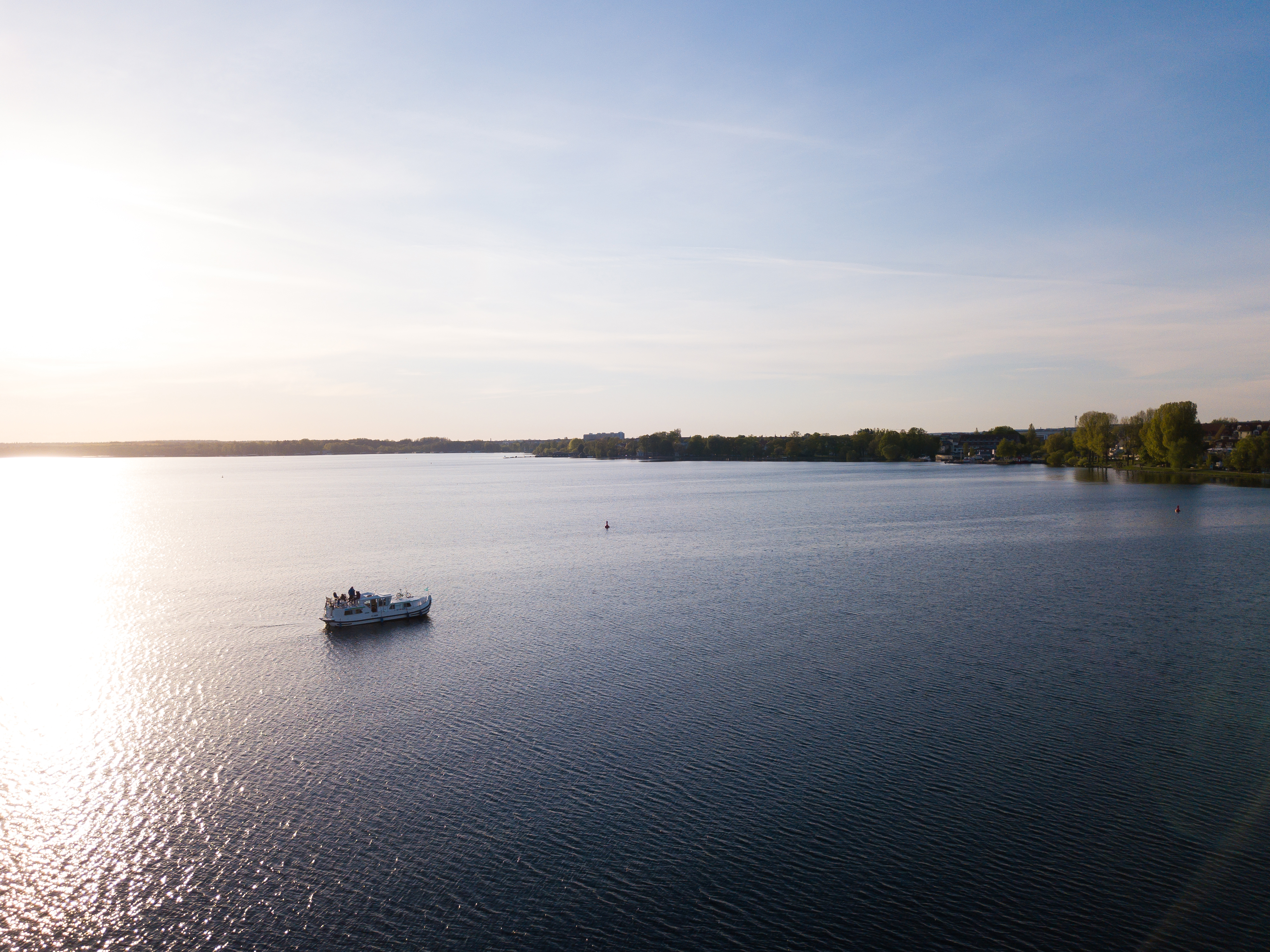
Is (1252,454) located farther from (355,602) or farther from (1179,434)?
(355,602)

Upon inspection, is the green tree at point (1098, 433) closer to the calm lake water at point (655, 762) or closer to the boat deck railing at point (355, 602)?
the calm lake water at point (655, 762)

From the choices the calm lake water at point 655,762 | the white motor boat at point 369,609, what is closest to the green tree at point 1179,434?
the calm lake water at point 655,762

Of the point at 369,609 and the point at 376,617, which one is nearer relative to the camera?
the point at 376,617

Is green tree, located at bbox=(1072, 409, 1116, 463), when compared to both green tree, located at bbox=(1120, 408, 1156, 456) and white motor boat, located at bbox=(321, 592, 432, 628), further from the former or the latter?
white motor boat, located at bbox=(321, 592, 432, 628)

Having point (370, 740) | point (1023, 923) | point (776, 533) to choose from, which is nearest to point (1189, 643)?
point (1023, 923)

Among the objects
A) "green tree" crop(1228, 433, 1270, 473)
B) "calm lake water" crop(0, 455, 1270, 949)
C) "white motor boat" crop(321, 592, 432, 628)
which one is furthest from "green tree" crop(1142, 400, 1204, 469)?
"white motor boat" crop(321, 592, 432, 628)

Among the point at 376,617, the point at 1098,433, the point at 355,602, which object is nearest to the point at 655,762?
the point at 376,617
